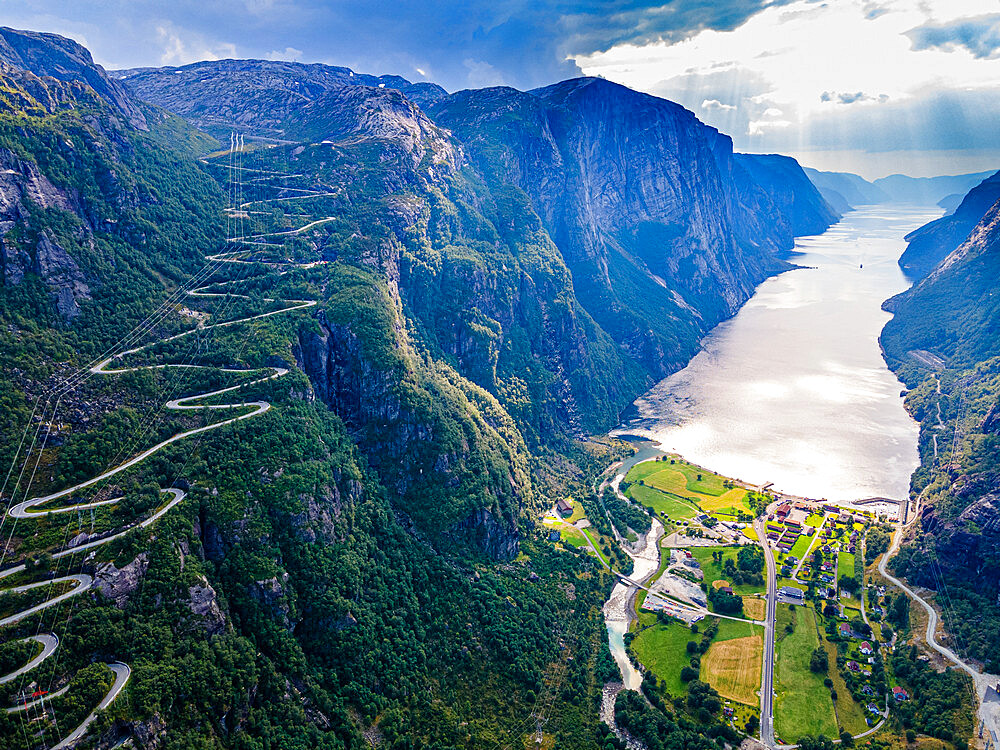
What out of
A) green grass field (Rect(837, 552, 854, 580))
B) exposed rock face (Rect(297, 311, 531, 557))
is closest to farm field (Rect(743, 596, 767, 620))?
green grass field (Rect(837, 552, 854, 580))

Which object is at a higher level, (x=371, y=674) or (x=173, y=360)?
(x=173, y=360)

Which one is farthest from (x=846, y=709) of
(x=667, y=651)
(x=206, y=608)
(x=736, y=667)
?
(x=206, y=608)

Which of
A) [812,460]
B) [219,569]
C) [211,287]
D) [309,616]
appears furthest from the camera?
[812,460]

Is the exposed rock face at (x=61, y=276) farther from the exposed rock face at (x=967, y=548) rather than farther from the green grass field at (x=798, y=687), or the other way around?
the exposed rock face at (x=967, y=548)

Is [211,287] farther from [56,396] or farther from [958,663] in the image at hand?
[958,663]

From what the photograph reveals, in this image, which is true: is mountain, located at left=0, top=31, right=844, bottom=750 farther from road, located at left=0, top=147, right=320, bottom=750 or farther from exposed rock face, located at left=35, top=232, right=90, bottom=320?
road, located at left=0, top=147, right=320, bottom=750

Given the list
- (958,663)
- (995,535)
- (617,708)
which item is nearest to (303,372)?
(617,708)
